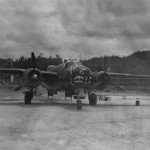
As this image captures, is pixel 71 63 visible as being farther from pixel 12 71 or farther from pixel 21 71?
pixel 12 71

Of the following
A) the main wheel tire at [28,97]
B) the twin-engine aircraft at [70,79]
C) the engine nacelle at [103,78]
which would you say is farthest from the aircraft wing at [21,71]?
the engine nacelle at [103,78]

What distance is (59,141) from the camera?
7.51 m

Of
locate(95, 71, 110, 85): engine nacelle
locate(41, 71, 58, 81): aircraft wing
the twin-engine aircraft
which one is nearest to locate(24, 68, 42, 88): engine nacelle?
the twin-engine aircraft

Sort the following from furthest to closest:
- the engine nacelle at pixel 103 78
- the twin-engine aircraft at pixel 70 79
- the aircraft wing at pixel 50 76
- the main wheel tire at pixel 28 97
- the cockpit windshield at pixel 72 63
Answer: the aircraft wing at pixel 50 76 < the main wheel tire at pixel 28 97 < the engine nacelle at pixel 103 78 < the cockpit windshield at pixel 72 63 < the twin-engine aircraft at pixel 70 79

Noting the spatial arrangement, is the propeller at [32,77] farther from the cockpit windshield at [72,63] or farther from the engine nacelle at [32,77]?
the cockpit windshield at [72,63]

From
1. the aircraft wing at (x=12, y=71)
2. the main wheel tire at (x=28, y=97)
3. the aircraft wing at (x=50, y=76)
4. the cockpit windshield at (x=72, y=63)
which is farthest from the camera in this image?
the aircraft wing at (x=12, y=71)

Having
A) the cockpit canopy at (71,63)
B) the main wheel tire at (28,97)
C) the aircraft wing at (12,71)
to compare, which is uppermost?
the cockpit canopy at (71,63)

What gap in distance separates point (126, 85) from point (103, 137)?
72347 millimetres

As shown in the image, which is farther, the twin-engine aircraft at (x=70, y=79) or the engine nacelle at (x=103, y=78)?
the engine nacelle at (x=103, y=78)

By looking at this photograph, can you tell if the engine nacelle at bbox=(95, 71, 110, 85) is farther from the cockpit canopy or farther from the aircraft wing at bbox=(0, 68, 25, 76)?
the aircraft wing at bbox=(0, 68, 25, 76)

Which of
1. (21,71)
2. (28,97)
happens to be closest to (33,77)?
(28,97)

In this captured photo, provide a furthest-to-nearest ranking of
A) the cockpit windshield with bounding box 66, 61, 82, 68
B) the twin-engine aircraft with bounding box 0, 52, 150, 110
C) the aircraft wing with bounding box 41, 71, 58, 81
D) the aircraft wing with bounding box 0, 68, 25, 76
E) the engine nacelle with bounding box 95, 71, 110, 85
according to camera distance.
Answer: the aircraft wing with bounding box 0, 68, 25, 76 < the aircraft wing with bounding box 41, 71, 58, 81 < the engine nacelle with bounding box 95, 71, 110, 85 < the cockpit windshield with bounding box 66, 61, 82, 68 < the twin-engine aircraft with bounding box 0, 52, 150, 110

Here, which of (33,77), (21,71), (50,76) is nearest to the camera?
(33,77)

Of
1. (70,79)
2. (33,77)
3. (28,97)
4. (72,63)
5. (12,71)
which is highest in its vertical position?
(72,63)
